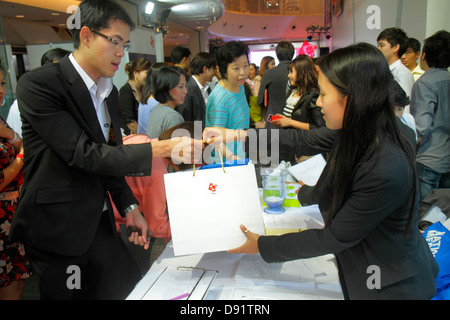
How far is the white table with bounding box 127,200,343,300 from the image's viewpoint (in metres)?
1.05

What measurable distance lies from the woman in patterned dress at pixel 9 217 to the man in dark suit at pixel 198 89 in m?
1.72

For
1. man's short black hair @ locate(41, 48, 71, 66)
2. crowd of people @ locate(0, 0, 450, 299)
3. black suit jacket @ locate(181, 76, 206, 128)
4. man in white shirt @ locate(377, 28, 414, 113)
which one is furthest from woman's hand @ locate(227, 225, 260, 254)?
man in white shirt @ locate(377, 28, 414, 113)

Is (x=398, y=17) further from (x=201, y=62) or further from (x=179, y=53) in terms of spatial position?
(x=179, y=53)

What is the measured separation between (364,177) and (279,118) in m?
1.83

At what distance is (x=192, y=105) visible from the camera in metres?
3.58

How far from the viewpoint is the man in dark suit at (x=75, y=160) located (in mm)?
1122

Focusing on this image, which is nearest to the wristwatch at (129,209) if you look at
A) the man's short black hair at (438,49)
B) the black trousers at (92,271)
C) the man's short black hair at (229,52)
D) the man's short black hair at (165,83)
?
the black trousers at (92,271)

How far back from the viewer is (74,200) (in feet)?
3.92

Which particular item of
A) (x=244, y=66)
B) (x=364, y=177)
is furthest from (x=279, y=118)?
(x=364, y=177)

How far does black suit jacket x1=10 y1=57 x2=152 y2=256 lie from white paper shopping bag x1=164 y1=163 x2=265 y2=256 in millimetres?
214

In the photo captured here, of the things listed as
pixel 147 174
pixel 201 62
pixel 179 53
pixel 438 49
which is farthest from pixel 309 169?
pixel 179 53

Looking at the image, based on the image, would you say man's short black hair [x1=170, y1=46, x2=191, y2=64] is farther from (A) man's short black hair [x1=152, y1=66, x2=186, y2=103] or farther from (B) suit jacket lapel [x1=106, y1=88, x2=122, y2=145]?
(B) suit jacket lapel [x1=106, y1=88, x2=122, y2=145]
